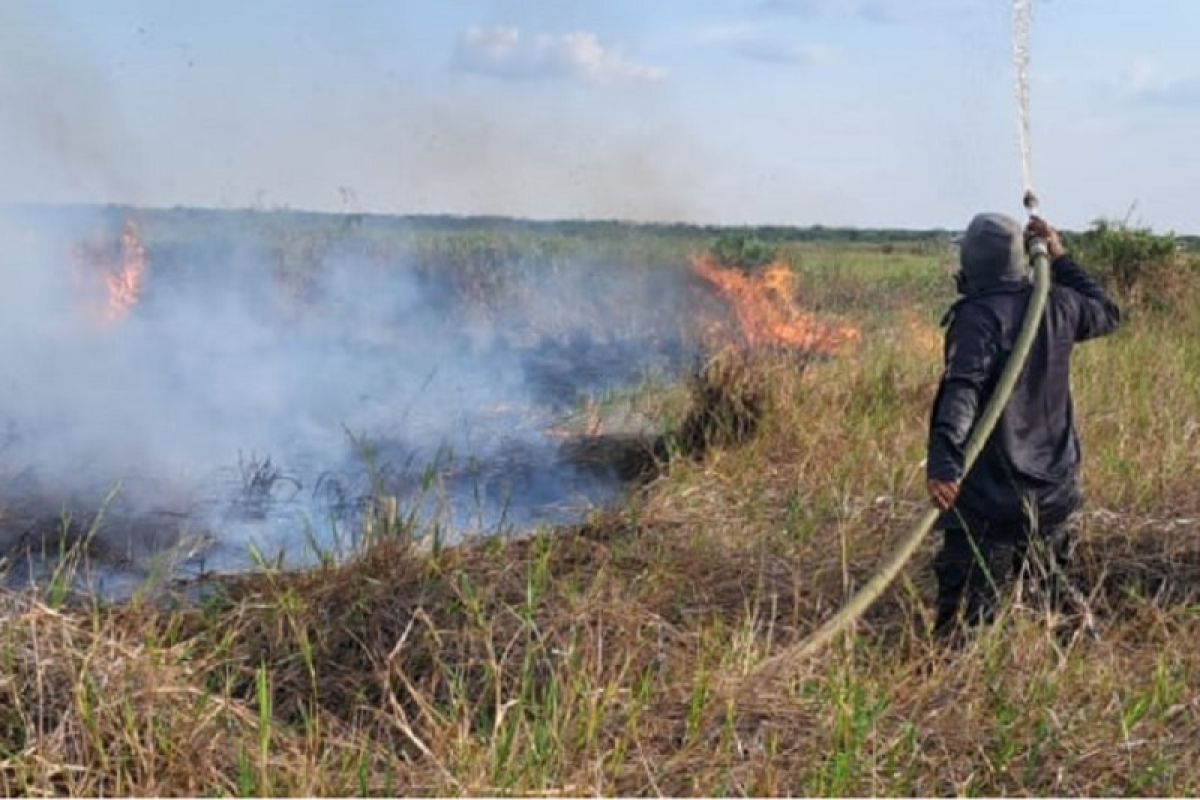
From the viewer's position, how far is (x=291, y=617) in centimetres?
433

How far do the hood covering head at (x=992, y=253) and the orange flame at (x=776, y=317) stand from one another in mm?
4467

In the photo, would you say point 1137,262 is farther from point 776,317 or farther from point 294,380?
point 294,380

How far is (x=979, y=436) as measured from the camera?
178 inches

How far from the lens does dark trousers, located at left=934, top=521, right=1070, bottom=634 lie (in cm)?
466

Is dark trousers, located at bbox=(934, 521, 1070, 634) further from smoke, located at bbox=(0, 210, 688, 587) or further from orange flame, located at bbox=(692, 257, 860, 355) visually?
orange flame, located at bbox=(692, 257, 860, 355)

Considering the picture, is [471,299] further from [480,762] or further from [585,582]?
[480,762]

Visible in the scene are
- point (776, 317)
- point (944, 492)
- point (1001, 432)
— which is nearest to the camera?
point (944, 492)

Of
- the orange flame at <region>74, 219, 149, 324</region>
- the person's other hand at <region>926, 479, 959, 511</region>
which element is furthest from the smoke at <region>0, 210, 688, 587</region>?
the person's other hand at <region>926, 479, 959, 511</region>

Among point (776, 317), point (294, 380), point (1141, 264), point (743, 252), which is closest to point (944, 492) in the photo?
point (776, 317)

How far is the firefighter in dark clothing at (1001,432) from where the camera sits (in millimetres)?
4621

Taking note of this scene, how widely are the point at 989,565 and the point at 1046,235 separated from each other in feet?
4.60

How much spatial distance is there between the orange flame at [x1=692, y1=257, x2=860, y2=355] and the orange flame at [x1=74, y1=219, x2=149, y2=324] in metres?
7.20

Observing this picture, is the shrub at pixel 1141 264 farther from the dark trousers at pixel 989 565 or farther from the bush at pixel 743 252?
the dark trousers at pixel 989 565

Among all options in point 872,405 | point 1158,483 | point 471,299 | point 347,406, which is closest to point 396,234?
point 471,299
